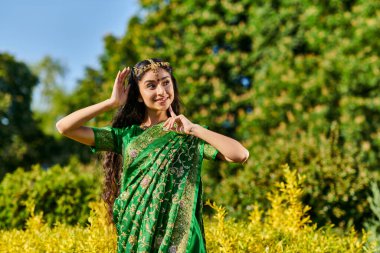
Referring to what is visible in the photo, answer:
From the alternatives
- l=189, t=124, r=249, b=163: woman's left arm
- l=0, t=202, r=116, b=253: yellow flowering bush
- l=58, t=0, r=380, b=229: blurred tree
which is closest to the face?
l=189, t=124, r=249, b=163: woman's left arm

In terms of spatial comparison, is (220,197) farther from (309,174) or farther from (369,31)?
(369,31)

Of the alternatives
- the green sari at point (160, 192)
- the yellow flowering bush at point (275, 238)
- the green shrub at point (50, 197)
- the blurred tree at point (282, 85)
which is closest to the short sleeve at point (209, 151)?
the green sari at point (160, 192)

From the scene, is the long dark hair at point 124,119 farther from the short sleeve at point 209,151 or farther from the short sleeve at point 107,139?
the short sleeve at point 209,151

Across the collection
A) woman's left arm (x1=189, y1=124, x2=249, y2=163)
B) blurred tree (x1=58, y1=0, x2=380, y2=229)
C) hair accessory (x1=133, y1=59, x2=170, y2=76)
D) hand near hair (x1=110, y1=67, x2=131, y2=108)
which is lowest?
woman's left arm (x1=189, y1=124, x2=249, y2=163)

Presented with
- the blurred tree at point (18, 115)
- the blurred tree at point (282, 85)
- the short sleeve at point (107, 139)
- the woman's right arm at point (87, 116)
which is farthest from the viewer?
the blurred tree at point (18, 115)

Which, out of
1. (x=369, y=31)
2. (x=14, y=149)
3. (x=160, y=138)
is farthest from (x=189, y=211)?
(x=14, y=149)

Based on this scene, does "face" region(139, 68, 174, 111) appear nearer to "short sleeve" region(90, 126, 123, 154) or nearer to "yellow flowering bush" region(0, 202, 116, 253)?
"short sleeve" region(90, 126, 123, 154)

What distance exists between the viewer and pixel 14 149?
11406 millimetres

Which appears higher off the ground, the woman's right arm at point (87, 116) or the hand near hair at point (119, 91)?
the hand near hair at point (119, 91)

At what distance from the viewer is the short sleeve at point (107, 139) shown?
10.2 feet

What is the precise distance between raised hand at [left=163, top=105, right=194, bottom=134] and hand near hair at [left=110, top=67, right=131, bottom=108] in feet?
1.08

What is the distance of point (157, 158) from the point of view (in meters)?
2.99

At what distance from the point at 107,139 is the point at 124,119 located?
250 millimetres

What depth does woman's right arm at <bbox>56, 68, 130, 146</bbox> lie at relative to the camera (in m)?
2.98
